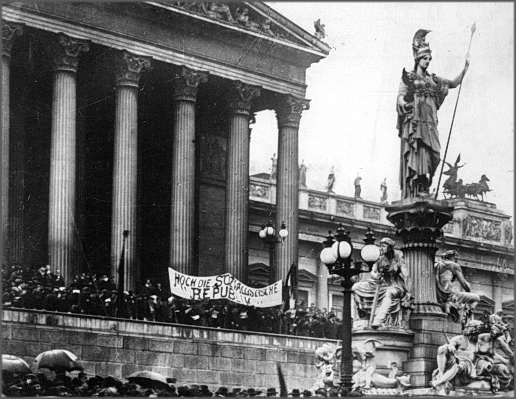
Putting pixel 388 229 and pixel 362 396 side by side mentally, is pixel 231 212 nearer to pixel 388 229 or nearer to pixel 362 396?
pixel 388 229

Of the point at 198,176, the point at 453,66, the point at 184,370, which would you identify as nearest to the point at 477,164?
the point at 453,66

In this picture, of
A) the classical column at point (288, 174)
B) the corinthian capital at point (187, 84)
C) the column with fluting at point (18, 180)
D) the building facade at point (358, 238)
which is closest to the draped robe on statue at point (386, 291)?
the column with fluting at point (18, 180)

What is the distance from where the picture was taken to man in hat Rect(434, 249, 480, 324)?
23.8 metres

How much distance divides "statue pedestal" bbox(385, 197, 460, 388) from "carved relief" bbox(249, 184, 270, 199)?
26.7m

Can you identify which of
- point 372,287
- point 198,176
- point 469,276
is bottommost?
point 372,287

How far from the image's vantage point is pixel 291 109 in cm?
4431

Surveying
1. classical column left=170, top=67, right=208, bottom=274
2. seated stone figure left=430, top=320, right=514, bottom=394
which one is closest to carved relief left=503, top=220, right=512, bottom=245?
classical column left=170, top=67, right=208, bottom=274

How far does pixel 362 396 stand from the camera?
67.4 ft

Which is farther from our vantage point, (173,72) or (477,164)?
(173,72)

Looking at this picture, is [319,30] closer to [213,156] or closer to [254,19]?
[254,19]

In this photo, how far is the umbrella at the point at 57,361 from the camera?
25719 mm

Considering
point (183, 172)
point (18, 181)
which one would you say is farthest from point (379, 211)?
point (18, 181)

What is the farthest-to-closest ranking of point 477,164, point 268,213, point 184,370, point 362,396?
point 268,213, point 477,164, point 184,370, point 362,396

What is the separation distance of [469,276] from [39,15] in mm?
26548
